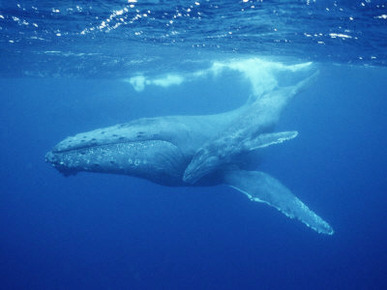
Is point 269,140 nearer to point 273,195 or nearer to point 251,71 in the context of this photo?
point 273,195

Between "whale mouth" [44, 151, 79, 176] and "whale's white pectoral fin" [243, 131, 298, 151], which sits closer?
"whale mouth" [44, 151, 79, 176]

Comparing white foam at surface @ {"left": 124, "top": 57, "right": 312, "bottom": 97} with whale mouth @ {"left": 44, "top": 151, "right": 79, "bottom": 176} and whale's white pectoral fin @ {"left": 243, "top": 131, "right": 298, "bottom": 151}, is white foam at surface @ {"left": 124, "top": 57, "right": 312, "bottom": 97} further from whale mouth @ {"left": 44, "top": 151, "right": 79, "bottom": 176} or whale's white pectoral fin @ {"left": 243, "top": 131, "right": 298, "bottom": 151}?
whale mouth @ {"left": 44, "top": 151, "right": 79, "bottom": 176}

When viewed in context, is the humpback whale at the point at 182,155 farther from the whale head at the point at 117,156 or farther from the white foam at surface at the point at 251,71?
the white foam at surface at the point at 251,71

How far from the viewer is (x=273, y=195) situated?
10062 millimetres

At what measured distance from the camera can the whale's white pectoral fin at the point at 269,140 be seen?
416 inches

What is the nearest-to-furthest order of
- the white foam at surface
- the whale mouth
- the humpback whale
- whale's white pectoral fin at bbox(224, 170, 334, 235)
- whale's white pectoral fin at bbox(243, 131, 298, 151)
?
the whale mouth → the humpback whale → whale's white pectoral fin at bbox(224, 170, 334, 235) → whale's white pectoral fin at bbox(243, 131, 298, 151) → the white foam at surface

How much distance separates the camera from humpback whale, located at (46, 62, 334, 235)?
914 centimetres

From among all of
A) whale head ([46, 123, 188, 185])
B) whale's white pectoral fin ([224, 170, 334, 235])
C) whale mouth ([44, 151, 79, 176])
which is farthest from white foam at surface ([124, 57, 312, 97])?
whale mouth ([44, 151, 79, 176])

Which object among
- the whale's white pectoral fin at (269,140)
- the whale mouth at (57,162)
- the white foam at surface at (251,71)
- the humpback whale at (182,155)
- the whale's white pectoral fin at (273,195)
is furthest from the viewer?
the white foam at surface at (251,71)

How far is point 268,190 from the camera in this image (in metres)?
10.2

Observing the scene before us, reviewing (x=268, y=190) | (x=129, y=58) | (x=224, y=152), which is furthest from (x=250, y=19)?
(x=129, y=58)

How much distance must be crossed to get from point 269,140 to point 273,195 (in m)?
1.86

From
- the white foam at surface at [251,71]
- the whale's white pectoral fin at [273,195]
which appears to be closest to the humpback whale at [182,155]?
the whale's white pectoral fin at [273,195]

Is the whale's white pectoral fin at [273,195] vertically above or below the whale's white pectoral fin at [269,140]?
below
